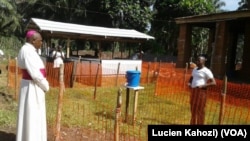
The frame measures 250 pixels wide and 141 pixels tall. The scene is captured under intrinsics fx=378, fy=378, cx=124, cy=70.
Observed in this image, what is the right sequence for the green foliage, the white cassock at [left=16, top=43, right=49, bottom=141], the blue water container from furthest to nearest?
1. the green foliage
2. the blue water container
3. the white cassock at [left=16, top=43, right=49, bottom=141]

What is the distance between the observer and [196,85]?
8461 mm

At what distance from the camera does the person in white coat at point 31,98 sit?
18.2 ft

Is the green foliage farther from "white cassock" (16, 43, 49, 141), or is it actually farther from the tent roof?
"white cassock" (16, 43, 49, 141)

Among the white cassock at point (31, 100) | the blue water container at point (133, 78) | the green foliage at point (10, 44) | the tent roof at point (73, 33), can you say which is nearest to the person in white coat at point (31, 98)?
the white cassock at point (31, 100)

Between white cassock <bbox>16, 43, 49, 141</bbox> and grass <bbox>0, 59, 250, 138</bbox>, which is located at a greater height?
white cassock <bbox>16, 43, 49, 141</bbox>

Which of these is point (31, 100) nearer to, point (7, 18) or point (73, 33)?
point (73, 33)

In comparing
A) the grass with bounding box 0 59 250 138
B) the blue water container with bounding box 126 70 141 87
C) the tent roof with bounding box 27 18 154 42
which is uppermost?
the tent roof with bounding box 27 18 154 42

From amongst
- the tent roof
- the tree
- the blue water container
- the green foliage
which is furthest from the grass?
the green foliage

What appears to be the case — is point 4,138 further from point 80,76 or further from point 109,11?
point 109,11

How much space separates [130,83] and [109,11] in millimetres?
30269

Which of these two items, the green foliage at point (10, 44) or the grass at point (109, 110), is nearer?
the grass at point (109, 110)

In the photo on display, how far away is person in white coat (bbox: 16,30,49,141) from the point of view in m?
5.54

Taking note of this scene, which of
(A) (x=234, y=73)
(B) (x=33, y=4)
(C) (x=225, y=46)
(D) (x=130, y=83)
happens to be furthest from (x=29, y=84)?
(B) (x=33, y=4)

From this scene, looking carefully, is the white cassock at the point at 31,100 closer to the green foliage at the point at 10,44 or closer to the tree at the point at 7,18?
the tree at the point at 7,18
